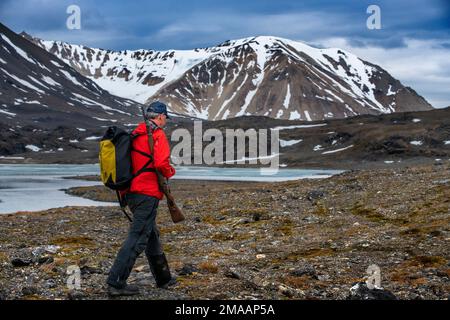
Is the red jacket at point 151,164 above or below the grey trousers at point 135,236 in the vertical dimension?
above

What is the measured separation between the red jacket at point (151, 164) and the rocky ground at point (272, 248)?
6.82 feet

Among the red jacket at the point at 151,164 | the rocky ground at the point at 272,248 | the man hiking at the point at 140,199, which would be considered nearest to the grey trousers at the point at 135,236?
the man hiking at the point at 140,199

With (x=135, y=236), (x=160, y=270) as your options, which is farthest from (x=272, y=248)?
(x=135, y=236)

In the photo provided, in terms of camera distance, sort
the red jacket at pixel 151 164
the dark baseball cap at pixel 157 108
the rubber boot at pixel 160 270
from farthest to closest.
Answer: the rubber boot at pixel 160 270
the dark baseball cap at pixel 157 108
the red jacket at pixel 151 164

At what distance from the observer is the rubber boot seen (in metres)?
12.0

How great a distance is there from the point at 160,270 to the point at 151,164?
2.28 meters

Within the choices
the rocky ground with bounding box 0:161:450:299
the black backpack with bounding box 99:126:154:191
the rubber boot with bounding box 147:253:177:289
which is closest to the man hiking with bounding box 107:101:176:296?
the black backpack with bounding box 99:126:154:191

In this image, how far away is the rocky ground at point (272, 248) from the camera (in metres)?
12.3

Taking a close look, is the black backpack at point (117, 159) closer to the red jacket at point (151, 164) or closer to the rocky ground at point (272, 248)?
the red jacket at point (151, 164)

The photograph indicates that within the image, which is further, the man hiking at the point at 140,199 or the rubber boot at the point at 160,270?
the rubber boot at the point at 160,270

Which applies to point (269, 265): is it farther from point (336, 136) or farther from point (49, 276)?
point (336, 136)
